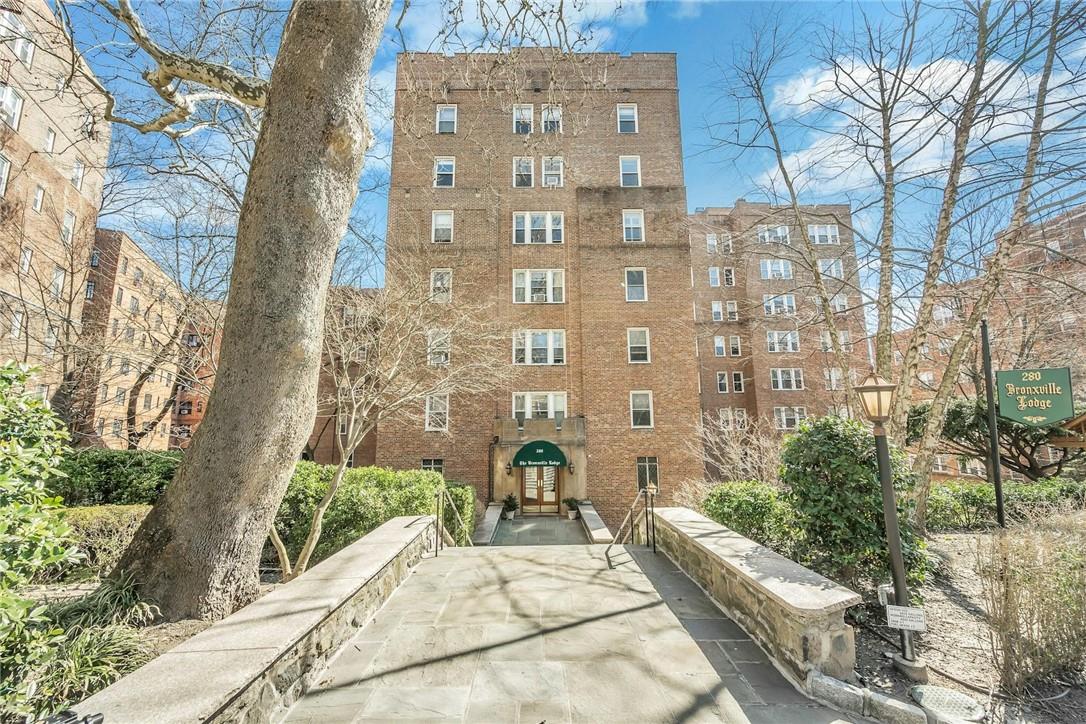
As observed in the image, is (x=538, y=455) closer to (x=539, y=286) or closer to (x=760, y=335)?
(x=539, y=286)

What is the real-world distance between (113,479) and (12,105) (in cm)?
1534

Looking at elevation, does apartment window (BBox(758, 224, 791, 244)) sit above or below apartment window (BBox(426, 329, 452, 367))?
above

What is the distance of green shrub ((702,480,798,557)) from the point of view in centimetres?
693

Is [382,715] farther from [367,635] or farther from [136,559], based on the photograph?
[136,559]

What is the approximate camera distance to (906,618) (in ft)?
11.9

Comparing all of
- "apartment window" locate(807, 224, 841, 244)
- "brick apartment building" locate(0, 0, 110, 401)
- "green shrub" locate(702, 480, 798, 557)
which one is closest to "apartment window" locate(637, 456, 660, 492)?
"green shrub" locate(702, 480, 798, 557)

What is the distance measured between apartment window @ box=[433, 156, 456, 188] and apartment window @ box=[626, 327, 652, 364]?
1000 cm

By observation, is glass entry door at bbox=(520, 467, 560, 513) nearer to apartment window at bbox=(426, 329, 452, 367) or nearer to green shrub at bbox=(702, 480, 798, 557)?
apartment window at bbox=(426, 329, 452, 367)

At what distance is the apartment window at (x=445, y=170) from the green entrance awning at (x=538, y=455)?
11681 millimetres

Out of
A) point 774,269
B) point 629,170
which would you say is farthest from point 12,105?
point 774,269

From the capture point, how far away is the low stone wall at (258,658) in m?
2.15

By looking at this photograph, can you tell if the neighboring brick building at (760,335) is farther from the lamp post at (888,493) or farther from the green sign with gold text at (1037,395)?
the lamp post at (888,493)

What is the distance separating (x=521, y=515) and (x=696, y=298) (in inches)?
777

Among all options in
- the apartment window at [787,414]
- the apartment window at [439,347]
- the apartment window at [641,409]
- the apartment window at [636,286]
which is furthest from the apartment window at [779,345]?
the apartment window at [439,347]
